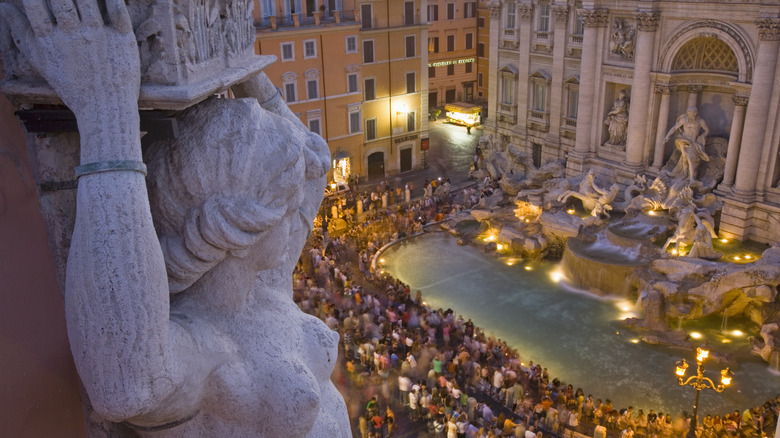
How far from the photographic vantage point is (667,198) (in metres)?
25.0

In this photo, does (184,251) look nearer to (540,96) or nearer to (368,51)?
(540,96)

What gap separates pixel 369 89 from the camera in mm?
34594

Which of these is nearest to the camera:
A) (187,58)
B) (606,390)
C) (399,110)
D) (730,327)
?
(187,58)

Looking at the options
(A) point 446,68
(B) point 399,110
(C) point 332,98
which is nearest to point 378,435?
(C) point 332,98

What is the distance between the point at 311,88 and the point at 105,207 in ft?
98.7

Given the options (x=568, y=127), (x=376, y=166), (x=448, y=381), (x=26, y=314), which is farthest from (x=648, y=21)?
(x=26, y=314)

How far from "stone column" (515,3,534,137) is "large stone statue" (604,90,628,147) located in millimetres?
5059

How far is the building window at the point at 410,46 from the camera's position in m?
35.6

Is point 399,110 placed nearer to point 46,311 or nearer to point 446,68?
point 446,68

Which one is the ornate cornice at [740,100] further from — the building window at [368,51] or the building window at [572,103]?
the building window at [368,51]

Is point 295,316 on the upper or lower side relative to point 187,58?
lower

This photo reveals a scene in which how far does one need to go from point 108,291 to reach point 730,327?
796 inches

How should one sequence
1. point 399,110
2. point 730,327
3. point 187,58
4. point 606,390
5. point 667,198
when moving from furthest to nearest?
point 399,110, point 667,198, point 730,327, point 606,390, point 187,58

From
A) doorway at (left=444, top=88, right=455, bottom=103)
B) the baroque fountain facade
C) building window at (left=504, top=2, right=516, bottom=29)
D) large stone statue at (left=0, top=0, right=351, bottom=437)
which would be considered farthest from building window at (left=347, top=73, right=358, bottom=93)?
large stone statue at (left=0, top=0, right=351, bottom=437)
